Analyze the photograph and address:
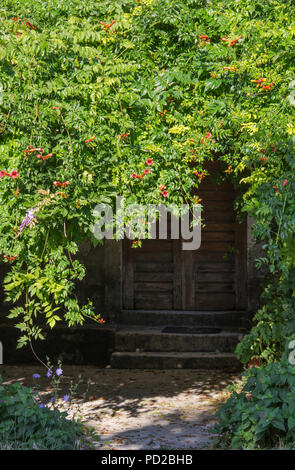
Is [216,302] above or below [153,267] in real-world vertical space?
below

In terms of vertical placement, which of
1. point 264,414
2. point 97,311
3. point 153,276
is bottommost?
point 264,414

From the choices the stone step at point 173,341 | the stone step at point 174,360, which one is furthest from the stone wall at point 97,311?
the stone step at point 174,360

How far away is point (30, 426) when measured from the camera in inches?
184

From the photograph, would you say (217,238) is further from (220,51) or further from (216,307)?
(220,51)

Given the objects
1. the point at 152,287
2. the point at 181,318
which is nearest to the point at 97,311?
the point at 152,287

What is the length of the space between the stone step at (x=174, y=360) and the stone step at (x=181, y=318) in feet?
2.87

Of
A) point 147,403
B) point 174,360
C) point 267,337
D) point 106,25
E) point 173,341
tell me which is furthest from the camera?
point 173,341

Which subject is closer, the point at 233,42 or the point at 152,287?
the point at 233,42

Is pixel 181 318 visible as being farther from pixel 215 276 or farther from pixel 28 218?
pixel 28 218

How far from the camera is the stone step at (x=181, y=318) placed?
9484mm

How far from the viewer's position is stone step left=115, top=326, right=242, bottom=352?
879 cm

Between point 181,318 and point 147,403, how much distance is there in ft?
9.20

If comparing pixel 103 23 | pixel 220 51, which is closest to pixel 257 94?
pixel 220 51

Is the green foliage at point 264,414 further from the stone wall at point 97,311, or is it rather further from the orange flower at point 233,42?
the stone wall at point 97,311
